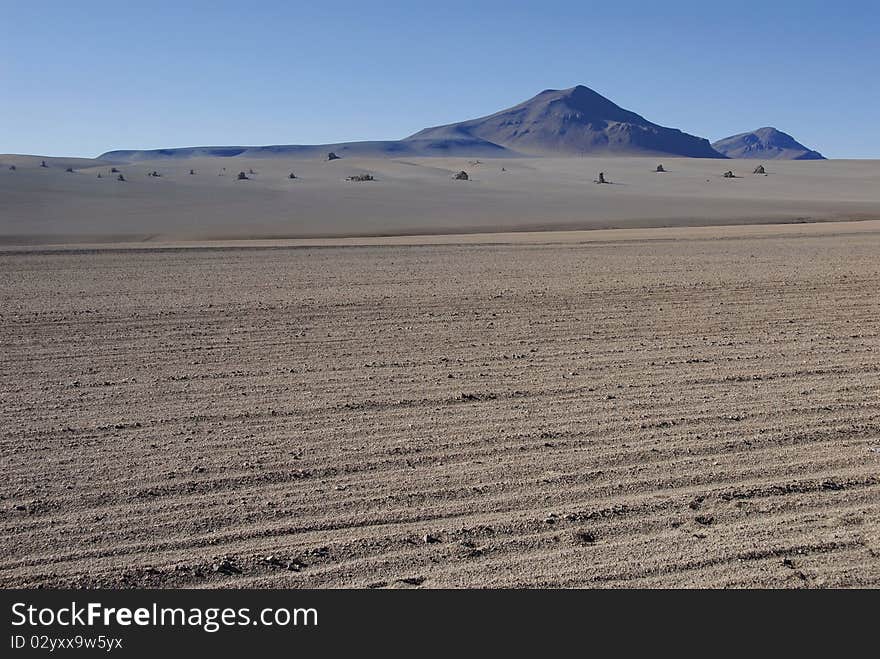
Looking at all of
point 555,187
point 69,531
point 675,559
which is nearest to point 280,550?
point 69,531

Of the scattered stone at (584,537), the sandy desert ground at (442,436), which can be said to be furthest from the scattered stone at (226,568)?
the scattered stone at (584,537)

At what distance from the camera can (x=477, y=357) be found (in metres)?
10.2

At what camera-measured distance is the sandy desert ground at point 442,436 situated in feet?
17.1

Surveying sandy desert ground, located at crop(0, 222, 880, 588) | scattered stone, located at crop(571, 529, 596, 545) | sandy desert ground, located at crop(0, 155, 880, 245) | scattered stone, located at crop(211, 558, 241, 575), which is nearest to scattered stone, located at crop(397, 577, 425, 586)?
sandy desert ground, located at crop(0, 222, 880, 588)

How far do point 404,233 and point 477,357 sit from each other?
835 inches

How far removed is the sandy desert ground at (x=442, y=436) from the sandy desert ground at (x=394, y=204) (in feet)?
55.8

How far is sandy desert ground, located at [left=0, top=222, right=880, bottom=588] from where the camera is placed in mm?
5223

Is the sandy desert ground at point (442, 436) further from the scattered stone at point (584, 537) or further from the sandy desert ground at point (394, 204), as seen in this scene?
the sandy desert ground at point (394, 204)

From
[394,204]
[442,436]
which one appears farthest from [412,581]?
[394,204]

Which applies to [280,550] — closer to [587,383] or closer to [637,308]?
[587,383]

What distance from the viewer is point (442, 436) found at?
732cm

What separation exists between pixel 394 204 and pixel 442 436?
112ft

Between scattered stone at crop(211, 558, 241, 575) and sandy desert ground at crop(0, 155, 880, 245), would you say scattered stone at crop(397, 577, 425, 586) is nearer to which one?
scattered stone at crop(211, 558, 241, 575)

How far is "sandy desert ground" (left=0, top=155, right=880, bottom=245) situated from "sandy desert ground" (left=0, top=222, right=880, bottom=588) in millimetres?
16994
